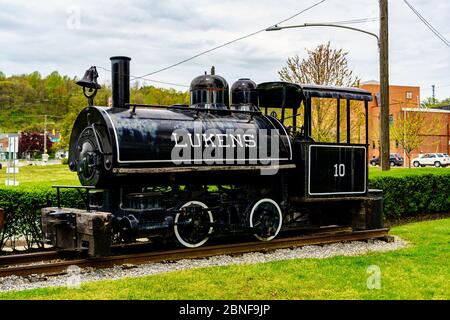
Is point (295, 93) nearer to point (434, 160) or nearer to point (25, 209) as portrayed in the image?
point (25, 209)

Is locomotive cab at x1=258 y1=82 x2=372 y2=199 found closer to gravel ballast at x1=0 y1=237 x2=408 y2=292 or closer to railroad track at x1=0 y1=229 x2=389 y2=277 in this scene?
railroad track at x1=0 y1=229 x2=389 y2=277

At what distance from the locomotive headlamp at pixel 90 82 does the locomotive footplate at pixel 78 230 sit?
1.98 metres

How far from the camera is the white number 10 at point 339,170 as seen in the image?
1125 cm

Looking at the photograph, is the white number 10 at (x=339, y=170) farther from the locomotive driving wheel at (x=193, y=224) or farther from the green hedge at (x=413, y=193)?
the locomotive driving wheel at (x=193, y=224)

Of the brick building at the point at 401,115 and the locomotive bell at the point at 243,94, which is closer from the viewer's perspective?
the locomotive bell at the point at 243,94

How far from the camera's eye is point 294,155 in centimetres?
1096

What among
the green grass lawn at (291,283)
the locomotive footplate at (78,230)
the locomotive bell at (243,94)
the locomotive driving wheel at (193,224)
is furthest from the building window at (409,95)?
the locomotive footplate at (78,230)

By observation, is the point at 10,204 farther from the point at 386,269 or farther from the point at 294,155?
the point at 386,269

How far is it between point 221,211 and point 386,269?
10.5 feet

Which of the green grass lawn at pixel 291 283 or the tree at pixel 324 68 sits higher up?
the tree at pixel 324 68

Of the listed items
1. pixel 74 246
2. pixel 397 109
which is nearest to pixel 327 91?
pixel 74 246

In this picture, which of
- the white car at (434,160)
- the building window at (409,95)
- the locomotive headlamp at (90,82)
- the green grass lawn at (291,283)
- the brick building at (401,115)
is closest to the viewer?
the green grass lawn at (291,283)

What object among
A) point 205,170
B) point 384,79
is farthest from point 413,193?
point 205,170
